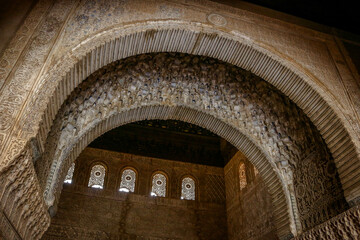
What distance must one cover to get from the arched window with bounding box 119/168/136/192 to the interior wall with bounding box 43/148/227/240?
16 cm

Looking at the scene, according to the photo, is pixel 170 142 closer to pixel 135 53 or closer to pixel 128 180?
pixel 128 180

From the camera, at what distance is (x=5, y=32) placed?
3.85 meters

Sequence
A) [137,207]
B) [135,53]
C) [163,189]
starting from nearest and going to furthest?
[135,53] → [137,207] → [163,189]

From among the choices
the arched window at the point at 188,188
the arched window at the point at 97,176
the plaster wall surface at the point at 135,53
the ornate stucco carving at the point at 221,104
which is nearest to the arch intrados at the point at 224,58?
the plaster wall surface at the point at 135,53

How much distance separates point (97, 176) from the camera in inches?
388

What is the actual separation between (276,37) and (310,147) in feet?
7.06

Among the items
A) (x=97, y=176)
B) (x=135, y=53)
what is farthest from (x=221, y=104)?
(x=97, y=176)

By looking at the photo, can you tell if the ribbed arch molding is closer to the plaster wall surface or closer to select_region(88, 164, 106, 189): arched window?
the plaster wall surface

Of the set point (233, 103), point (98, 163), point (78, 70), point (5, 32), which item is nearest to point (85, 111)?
point (78, 70)

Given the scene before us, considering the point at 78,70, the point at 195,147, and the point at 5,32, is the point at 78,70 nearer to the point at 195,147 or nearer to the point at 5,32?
the point at 5,32

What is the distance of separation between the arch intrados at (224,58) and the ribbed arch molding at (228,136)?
146cm

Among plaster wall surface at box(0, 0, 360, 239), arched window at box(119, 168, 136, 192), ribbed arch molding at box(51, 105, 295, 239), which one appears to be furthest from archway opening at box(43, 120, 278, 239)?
plaster wall surface at box(0, 0, 360, 239)

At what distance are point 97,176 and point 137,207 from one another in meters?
1.62

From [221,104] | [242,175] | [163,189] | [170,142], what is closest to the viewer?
[221,104]
